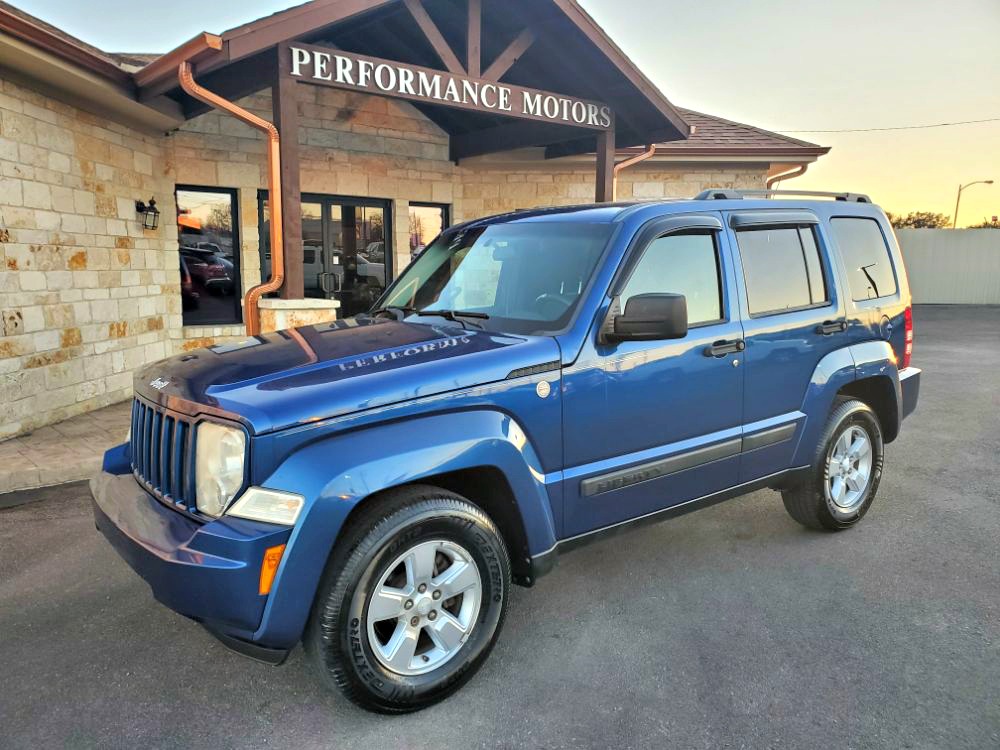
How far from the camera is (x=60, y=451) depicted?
6352 mm

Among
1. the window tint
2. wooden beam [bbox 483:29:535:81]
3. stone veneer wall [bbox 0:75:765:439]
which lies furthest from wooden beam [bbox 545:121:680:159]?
the window tint

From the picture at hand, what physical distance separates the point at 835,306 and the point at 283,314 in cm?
542

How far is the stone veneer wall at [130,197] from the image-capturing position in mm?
7125

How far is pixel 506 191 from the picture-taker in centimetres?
1288

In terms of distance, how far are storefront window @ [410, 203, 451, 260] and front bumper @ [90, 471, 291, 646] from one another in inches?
388

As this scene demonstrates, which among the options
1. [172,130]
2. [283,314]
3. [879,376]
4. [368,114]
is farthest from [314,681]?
[368,114]

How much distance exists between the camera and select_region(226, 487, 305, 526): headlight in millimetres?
2428

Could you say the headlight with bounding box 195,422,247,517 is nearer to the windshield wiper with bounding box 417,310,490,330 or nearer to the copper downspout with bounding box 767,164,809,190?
the windshield wiper with bounding box 417,310,490,330

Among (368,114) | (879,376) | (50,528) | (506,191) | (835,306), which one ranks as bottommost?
(50,528)

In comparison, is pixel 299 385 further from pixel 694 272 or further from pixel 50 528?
pixel 50 528

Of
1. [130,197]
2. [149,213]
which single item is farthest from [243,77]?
[149,213]

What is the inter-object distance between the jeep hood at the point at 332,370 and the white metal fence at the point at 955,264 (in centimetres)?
2842

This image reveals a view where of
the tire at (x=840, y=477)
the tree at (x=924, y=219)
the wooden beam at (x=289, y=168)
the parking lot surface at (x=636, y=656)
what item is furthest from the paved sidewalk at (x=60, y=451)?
the tree at (x=924, y=219)

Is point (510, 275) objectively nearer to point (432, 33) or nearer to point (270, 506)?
point (270, 506)
